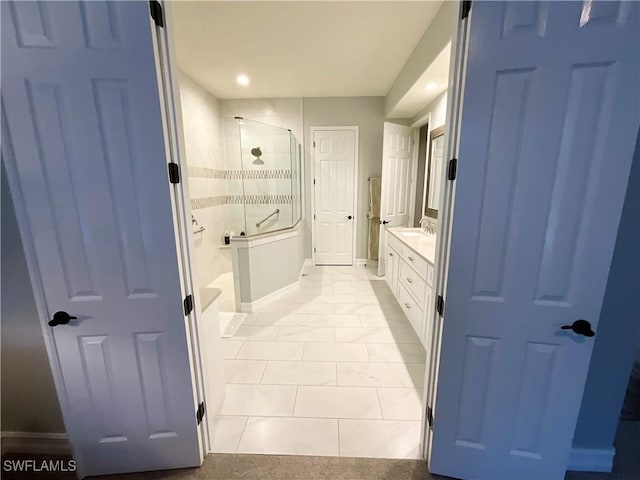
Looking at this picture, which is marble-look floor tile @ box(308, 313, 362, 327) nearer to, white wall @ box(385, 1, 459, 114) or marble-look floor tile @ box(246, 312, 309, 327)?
marble-look floor tile @ box(246, 312, 309, 327)

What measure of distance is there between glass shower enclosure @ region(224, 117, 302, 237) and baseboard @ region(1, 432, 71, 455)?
8.44 feet

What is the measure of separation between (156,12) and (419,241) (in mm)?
2707

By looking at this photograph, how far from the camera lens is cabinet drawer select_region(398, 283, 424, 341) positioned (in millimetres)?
2385

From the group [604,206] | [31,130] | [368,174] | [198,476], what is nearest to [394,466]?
[198,476]

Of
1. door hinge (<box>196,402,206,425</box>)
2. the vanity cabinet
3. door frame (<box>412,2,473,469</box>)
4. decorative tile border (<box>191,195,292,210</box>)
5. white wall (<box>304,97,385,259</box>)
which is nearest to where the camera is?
door frame (<box>412,2,473,469</box>)

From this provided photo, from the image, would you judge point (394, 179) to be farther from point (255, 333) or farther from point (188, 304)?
point (188, 304)

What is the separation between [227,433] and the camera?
1650 mm

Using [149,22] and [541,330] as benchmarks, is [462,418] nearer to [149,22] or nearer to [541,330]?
[541,330]

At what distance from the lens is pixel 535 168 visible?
1.05 m

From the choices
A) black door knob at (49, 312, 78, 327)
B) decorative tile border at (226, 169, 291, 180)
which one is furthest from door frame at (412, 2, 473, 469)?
decorative tile border at (226, 169, 291, 180)

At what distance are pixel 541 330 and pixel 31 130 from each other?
2.28 m

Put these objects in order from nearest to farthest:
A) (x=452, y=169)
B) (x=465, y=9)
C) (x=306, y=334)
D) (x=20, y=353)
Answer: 1. (x=465, y=9)
2. (x=452, y=169)
3. (x=20, y=353)
4. (x=306, y=334)

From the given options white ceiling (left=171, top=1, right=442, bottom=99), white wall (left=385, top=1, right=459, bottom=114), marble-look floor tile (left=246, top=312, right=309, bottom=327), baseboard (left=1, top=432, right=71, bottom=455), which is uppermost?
white ceiling (left=171, top=1, right=442, bottom=99)

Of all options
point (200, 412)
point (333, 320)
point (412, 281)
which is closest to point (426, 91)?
point (412, 281)
